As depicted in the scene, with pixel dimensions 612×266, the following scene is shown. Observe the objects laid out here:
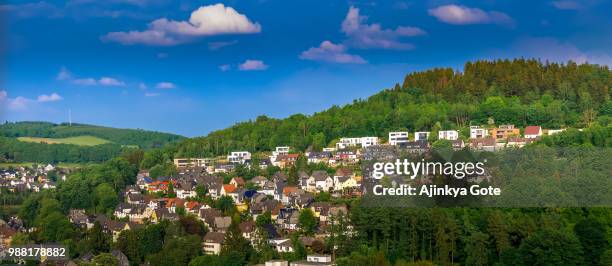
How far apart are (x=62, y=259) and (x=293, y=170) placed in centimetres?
794

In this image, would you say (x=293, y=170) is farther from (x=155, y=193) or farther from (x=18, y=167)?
(x=18, y=167)

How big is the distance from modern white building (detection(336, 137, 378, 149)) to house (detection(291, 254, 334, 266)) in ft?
38.3

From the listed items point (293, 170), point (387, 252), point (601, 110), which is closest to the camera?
point (387, 252)

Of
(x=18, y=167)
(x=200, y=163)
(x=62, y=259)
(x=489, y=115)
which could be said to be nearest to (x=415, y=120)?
(x=489, y=115)

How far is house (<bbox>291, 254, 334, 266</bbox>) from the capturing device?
18.8 m

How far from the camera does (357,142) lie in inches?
1236

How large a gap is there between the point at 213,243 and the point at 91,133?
37590mm

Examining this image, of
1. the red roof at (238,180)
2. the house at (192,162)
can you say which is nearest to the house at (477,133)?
the red roof at (238,180)

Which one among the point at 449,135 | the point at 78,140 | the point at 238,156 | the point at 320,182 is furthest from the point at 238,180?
the point at 78,140

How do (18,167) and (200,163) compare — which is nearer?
(200,163)

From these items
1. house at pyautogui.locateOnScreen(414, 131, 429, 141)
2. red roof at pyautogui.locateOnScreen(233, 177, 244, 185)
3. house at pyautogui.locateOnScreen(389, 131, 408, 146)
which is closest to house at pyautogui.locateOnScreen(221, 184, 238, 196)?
red roof at pyautogui.locateOnScreen(233, 177, 244, 185)

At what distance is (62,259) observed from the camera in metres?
20.9

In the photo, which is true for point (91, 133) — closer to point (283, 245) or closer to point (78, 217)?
point (78, 217)

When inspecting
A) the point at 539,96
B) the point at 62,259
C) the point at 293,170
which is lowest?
the point at 62,259
